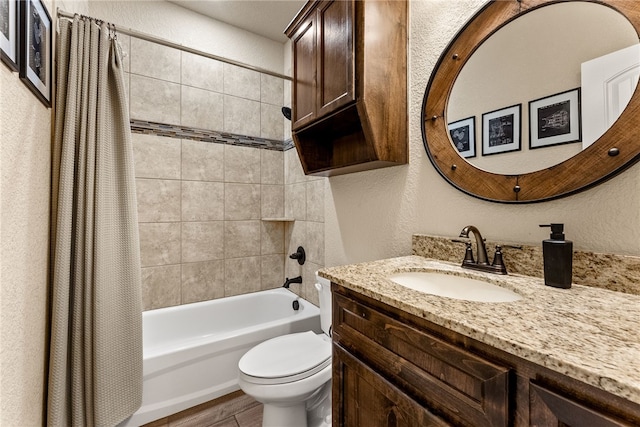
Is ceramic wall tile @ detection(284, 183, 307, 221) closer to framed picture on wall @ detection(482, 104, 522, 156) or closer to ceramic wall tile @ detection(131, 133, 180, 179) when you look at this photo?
ceramic wall tile @ detection(131, 133, 180, 179)

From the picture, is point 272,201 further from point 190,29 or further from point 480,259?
point 480,259

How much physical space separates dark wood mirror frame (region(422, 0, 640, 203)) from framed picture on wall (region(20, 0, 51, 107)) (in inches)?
56.3

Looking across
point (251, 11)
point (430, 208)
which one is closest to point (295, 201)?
point (430, 208)

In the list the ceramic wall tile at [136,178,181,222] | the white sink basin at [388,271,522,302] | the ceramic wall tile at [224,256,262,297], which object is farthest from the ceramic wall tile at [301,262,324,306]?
the white sink basin at [388,271,522,302]

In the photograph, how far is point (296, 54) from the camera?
1587 millimetres

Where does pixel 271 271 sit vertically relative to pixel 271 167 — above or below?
below

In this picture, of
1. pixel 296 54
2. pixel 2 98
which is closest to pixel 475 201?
pixel 296 54

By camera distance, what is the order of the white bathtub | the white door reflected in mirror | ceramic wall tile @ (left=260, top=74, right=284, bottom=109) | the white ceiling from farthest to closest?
1. ceramic wall tile @ (left=260, top=74, right=284, bottom=109)
2. the white ceiling
3. the white bathtub
4. the white door reflected in mirror

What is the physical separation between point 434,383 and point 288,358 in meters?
0.95

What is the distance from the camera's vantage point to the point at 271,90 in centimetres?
258

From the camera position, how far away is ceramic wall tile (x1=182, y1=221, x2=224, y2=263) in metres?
2.22

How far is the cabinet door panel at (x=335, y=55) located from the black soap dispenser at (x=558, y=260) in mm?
864

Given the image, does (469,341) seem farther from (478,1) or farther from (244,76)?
(244,76)

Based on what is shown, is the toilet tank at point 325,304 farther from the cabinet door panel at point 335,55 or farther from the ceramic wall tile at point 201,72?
the ceramic wall tile at point 201,72
